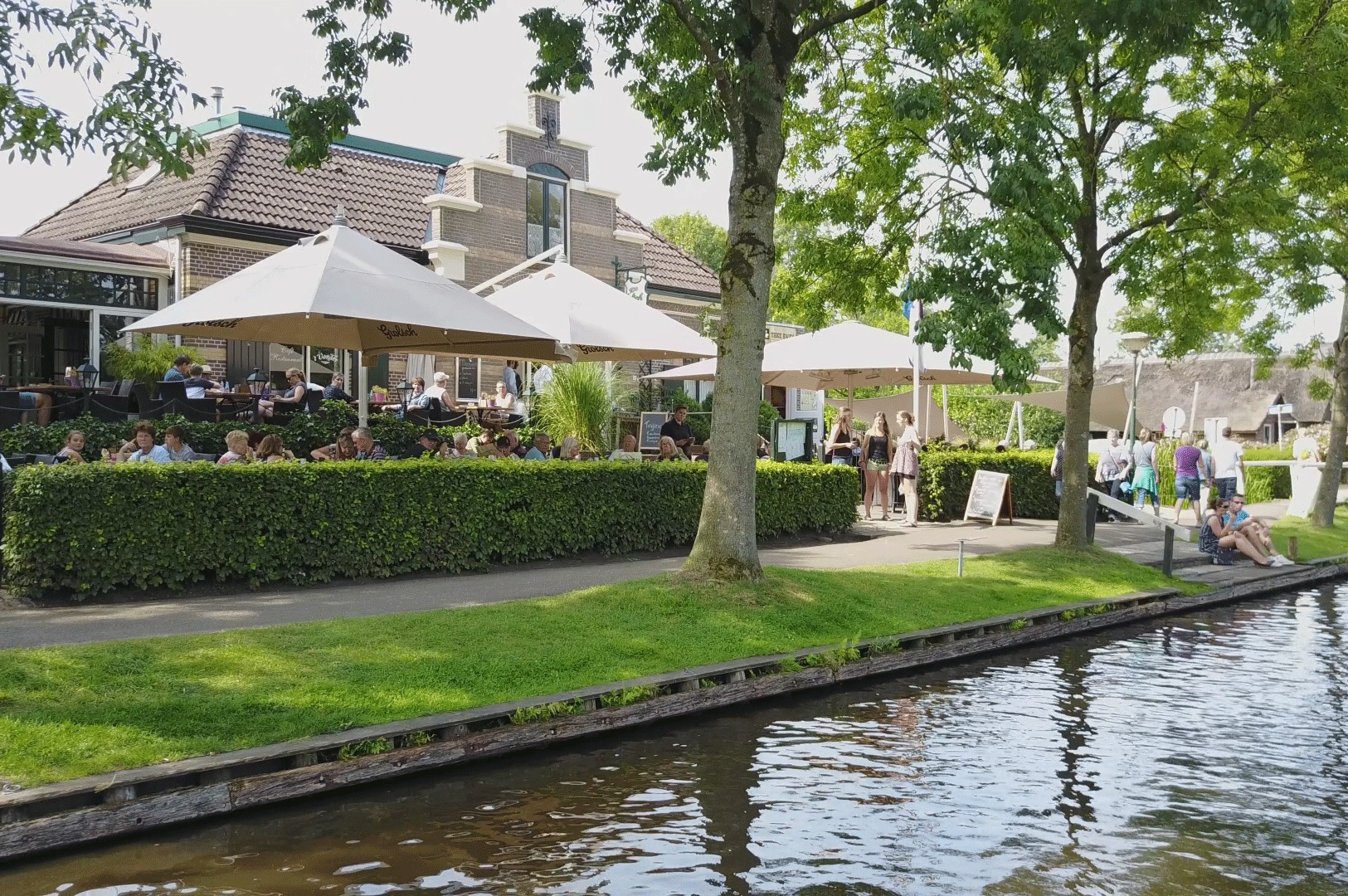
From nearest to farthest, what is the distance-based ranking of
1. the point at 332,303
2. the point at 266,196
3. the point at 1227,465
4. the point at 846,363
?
1. the point at 332,303
2. the point at 846,363
3. the point at 1227,465
4. the point at 266,196

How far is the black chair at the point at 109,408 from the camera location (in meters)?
14.7

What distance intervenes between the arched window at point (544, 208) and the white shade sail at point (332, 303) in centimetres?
1269

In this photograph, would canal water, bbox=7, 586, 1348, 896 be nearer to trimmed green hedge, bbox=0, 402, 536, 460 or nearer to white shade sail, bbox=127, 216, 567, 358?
white shade sail, bbox=127, 216, 567, 358

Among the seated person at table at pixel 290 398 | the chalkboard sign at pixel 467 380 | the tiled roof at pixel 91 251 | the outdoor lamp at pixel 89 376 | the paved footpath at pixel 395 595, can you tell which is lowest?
the paved footpath at pixel 395 595

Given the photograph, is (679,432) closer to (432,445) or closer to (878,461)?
(878,461)

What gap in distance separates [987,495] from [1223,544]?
3911 mm

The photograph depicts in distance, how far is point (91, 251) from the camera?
20578mm

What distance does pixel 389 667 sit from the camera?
8250 mm

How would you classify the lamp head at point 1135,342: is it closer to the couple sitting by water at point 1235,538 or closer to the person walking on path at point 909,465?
the couple sitting by water at point 1235,538

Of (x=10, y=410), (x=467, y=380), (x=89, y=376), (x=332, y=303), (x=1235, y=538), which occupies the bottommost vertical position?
(x=1235, y=538)

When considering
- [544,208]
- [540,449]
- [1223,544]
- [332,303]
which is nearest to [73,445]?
[332,303]

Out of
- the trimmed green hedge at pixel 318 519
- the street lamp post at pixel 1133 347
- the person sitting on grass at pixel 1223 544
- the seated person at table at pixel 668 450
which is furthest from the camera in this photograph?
the street lamp post at pixel 1133 347

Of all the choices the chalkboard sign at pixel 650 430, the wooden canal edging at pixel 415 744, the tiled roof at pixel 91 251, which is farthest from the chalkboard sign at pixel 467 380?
the wooden canal edging at pixel 415 744

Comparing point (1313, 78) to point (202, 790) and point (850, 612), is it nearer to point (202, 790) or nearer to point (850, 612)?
point (850, 612)
